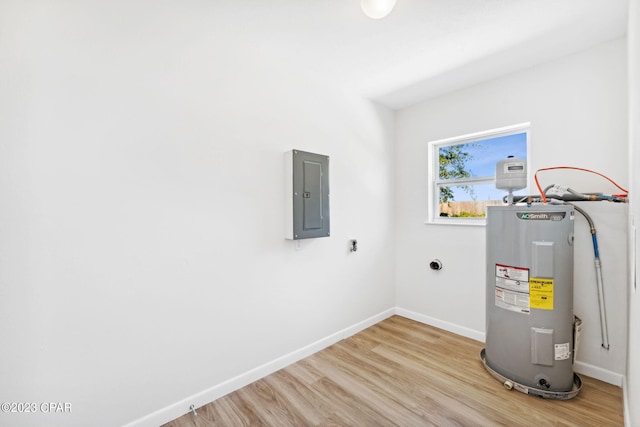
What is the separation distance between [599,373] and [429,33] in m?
2.74

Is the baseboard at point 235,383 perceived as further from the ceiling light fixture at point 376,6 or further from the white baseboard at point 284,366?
the ceiling light fixture at point 376,6

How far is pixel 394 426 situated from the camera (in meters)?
1.67

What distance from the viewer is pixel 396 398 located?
1.90 meters

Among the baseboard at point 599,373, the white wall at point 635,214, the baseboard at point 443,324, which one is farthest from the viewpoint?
the baseboard at point 443,324

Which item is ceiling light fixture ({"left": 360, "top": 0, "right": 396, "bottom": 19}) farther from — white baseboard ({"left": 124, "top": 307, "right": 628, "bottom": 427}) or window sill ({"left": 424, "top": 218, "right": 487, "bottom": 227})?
white baseboard ({"left": 124, "top": 307, "right": 628, "bottom": 427})

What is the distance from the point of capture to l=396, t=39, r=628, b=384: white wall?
2002 millimetres

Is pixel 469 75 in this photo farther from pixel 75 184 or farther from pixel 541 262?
pixel 75 184

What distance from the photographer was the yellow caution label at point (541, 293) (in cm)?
187

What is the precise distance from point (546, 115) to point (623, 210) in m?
0.88

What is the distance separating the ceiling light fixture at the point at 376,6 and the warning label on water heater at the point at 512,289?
1.85 metres

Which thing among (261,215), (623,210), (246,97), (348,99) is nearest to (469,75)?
(348,99)

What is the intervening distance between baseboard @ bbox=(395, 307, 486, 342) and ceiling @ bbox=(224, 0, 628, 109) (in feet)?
7.86

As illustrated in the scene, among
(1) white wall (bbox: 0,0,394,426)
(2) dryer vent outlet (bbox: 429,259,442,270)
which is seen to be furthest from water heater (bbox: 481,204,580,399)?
(1) white wall (bbox: 0,0,394,426)

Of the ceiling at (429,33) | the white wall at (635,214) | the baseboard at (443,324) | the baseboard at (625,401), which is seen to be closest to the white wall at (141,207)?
the ceiling at (429,33)
